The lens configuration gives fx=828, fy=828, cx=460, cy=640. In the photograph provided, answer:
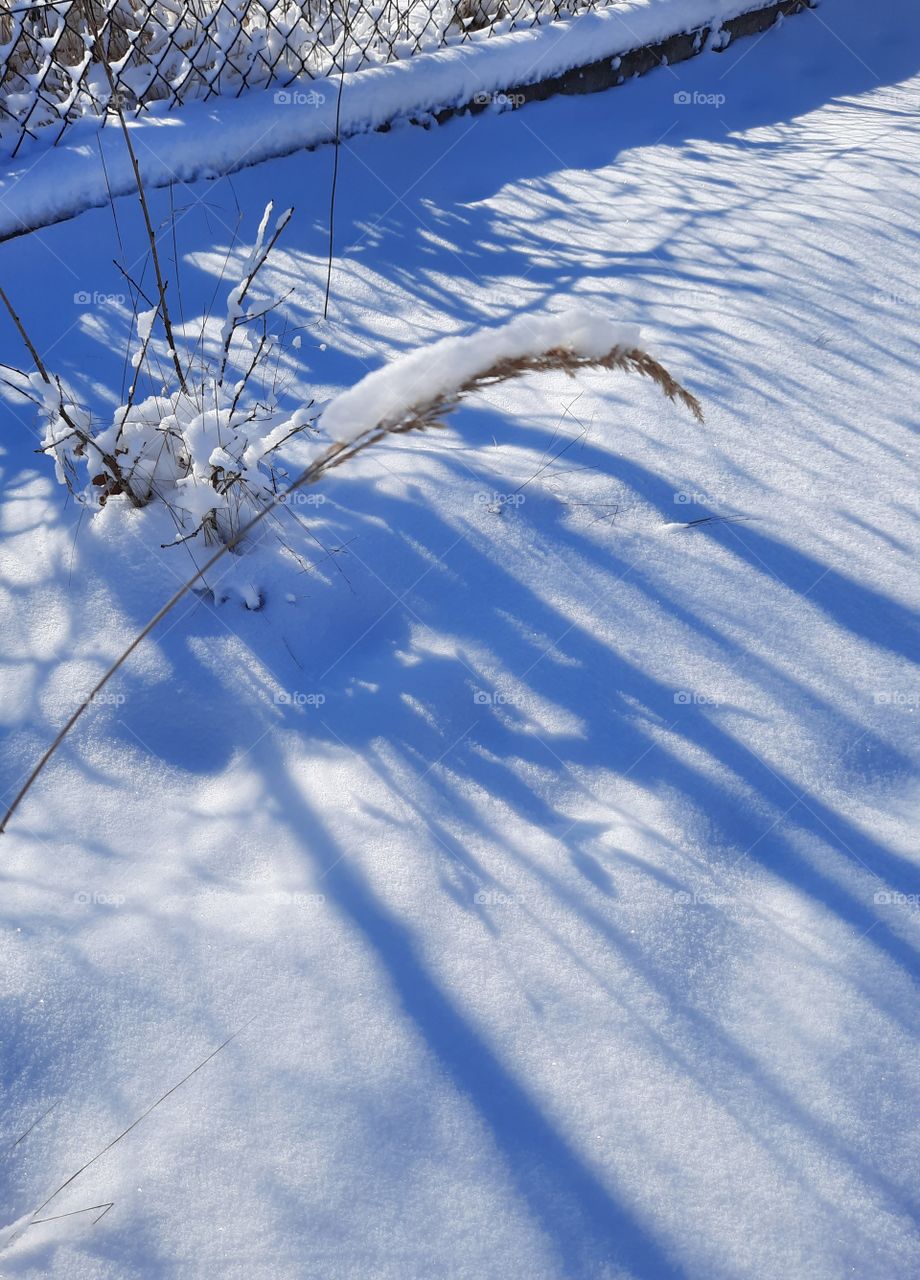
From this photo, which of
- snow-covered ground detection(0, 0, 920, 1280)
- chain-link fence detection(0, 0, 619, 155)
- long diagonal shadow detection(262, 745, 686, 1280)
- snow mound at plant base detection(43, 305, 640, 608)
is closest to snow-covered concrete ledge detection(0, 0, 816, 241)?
chain-link fence detection(0, 0, 619, 155)

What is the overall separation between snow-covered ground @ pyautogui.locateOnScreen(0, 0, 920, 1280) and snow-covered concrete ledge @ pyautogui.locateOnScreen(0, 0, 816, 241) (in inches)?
26.7

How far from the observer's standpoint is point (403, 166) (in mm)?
3268

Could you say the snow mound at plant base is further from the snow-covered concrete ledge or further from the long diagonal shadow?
the snow-covered concrete ledge

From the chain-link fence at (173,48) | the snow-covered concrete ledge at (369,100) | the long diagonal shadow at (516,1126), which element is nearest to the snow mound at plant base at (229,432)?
the long diagonal shadow at (516,1126)

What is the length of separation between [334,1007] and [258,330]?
1911mm

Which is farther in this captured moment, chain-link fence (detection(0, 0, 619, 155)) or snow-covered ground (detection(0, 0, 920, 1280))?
chain-link fence (detection(0, 0, 619, 155))

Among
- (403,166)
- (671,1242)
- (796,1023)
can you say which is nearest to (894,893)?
(796,1023)

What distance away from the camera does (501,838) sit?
1.25m

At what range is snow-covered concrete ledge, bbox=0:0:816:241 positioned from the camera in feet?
9.15

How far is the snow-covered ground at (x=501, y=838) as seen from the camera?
94cm

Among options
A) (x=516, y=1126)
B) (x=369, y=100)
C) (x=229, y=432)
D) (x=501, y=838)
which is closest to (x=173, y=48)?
(x=369, y=100)

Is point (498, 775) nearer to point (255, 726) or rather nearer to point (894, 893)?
point (255, 726)

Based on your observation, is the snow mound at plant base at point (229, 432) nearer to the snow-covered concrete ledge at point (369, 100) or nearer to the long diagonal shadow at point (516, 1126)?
the long diagonal shadow at point (516, 1126)

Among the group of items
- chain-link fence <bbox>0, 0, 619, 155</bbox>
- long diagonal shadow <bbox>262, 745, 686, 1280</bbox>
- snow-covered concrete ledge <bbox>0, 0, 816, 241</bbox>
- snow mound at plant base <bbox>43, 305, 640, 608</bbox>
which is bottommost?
long diagonal shadow <bbox>262, 745, 686, 1280</bbox>
